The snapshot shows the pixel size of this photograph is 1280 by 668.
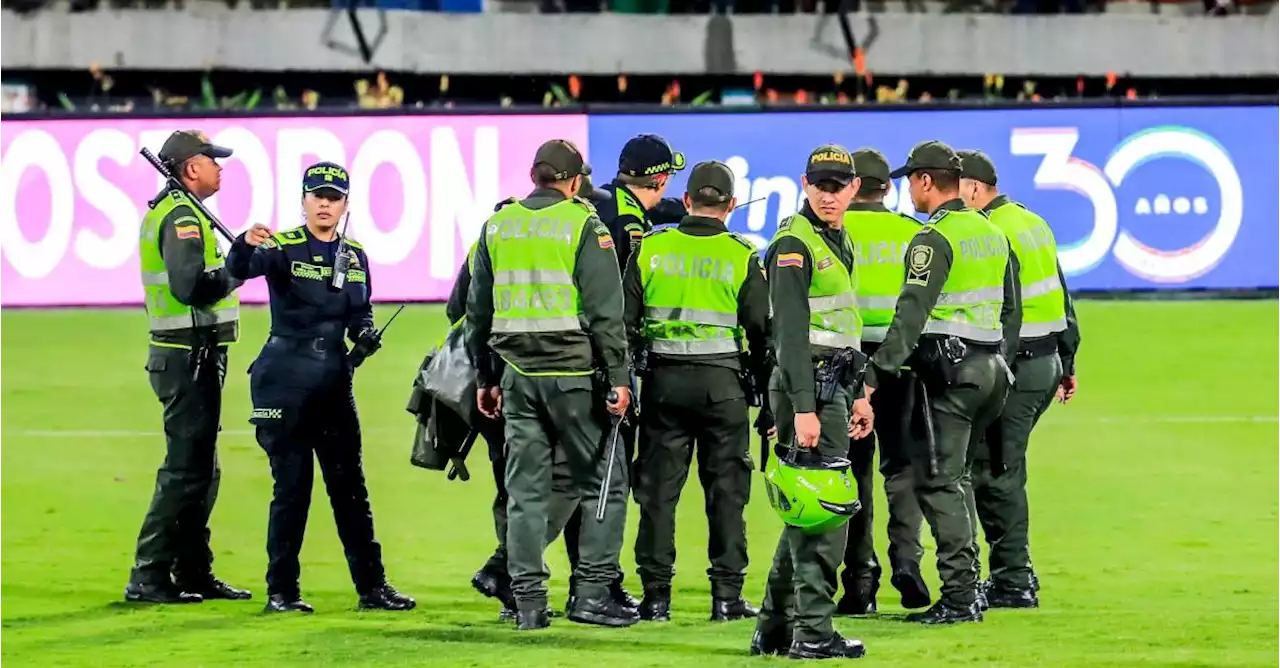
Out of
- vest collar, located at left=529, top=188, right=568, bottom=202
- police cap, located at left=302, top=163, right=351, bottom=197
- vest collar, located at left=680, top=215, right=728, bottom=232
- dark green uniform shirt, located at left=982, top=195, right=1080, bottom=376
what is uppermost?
police cap, located at left=302, top=163, right=351, bottom=197

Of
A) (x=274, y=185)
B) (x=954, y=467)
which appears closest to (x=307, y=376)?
(x=954, y=467)

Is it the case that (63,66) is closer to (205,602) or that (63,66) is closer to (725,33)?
(725,33)

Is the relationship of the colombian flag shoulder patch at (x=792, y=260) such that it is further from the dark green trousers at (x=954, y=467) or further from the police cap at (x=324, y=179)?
the police cap at (x=324, y=179)

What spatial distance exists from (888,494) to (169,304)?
3.73 metres

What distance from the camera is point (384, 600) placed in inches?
409

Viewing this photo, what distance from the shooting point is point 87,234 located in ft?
74.4

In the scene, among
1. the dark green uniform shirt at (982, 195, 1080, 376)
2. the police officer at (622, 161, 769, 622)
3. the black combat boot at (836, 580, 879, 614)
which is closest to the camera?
the police officer at (622, 161, 769, 622)

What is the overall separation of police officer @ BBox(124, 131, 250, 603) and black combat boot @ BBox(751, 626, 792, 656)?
311 centimetres

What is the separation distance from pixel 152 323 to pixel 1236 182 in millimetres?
14740

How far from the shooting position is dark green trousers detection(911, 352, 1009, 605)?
9.88 meters

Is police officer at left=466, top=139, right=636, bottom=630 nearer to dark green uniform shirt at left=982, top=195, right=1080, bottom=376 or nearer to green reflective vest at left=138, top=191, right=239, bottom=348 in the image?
green reflective vest at left=138, top=191, right=239, bottom=348

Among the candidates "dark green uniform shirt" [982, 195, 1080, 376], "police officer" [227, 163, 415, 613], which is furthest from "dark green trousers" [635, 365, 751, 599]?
"dark green uniform shirt" [982, 195, 1080, 376]

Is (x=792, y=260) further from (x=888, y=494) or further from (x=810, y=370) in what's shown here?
(x=888, y=494)

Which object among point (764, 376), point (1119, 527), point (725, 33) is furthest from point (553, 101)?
point (764, 376)
